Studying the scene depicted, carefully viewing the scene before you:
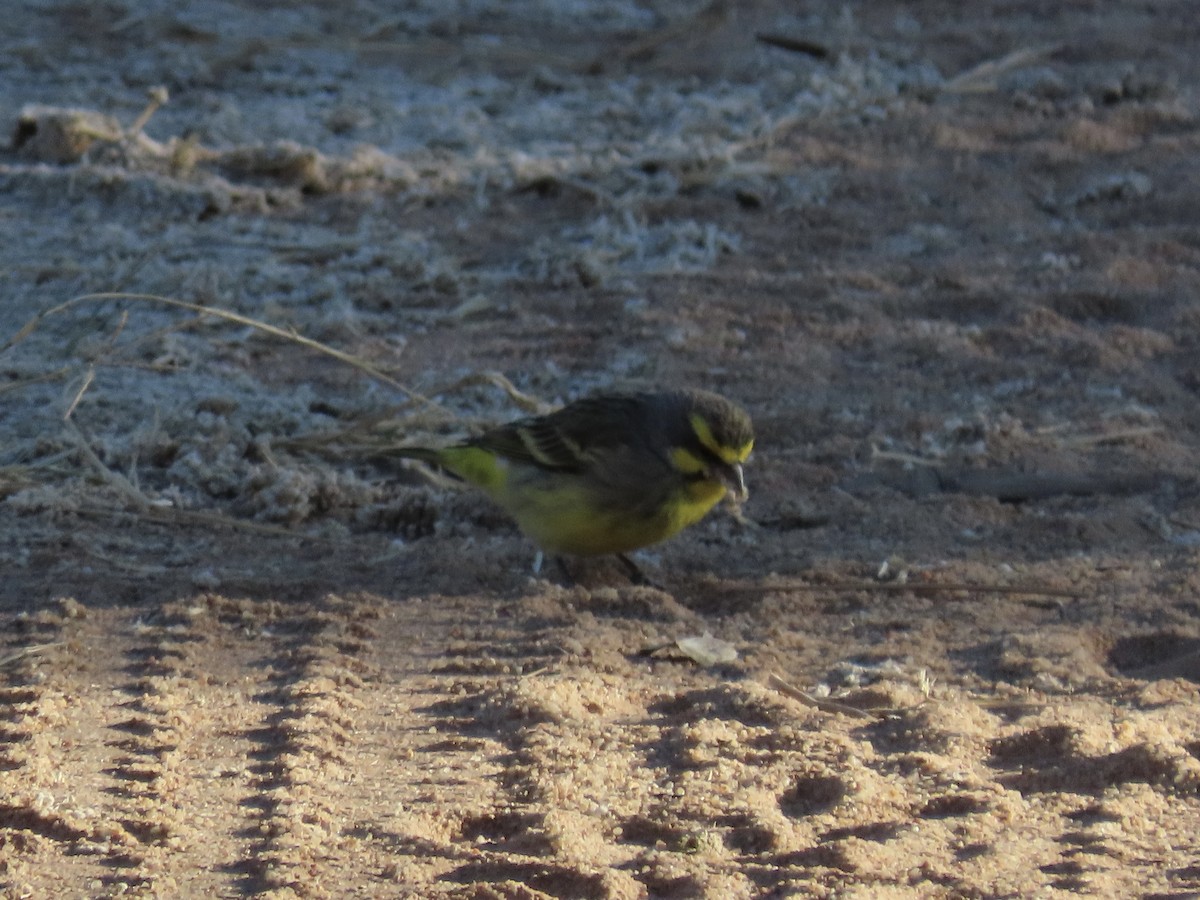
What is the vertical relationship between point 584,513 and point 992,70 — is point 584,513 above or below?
below

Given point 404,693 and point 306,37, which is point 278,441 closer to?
point 404,693

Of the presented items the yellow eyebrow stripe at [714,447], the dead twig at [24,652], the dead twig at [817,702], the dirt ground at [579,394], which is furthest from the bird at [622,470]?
the dead twig at [24,652]

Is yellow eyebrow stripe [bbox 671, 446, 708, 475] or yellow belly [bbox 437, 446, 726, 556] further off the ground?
yellow eyebrow stripe [bbox 671, 446, 708, 475]

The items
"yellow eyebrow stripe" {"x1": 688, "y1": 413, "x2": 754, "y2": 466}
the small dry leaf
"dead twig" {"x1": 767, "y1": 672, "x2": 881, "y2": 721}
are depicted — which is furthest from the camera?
"yellow eyebrow stripe" {"x1": 688, "y1": 413, "x2": 754, "y2": 466}

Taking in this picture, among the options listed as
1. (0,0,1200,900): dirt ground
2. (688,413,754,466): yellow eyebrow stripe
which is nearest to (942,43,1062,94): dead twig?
(0,0,1200,900): dirt ground

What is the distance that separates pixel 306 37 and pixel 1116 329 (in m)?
6.56

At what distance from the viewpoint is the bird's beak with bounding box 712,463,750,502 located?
491cm

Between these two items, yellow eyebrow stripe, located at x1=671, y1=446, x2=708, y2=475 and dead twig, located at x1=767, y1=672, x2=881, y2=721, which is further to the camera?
yellow eyebrow stripe, located at x1=671, y1=446, x2=708, y2=475

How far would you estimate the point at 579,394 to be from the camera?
6.44m

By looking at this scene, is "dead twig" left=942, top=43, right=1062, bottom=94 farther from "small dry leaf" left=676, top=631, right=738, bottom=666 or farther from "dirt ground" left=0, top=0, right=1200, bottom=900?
"small dry leaf" left=676, top=631, right=738, bottom=666

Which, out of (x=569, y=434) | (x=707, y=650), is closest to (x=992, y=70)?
(x=569, y=434)

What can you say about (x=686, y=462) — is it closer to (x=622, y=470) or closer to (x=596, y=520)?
(x=622, y=470)

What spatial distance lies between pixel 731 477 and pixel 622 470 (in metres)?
0.31

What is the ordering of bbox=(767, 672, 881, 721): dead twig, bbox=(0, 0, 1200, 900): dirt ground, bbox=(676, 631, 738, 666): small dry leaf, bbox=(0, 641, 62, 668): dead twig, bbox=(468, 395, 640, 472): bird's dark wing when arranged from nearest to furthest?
bbox=(0, 0, 1200, 900): dirt ground, bbox=(767, 672, 881, 721): dead twig, bbox=(0, 641, 62, 668): dead twig, bbox=(676, 631, 738, 666): small dry leaf, bbox=(468, 395, 640, 472): bird's dark wing
